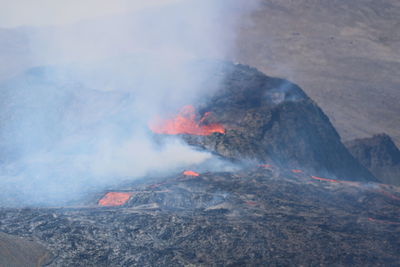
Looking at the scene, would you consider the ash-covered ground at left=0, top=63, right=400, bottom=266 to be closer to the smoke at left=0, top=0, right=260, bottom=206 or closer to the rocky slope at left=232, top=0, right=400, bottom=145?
the smoke at left=0, top=0, right=260, bottom=206

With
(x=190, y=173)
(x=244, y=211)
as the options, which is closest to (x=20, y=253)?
(x=244, y=211)

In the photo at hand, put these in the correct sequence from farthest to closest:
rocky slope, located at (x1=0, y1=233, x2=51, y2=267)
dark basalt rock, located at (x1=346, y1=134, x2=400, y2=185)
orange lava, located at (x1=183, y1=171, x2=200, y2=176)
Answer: dark basalt rock, located at (x1=346, y1=134, x2=400, y2=185), orange lava, located at (x1=183, y1=171, x2=200, y2=176), rocky slope, located at (x1=0, y1=233, x2=51, y2=267)

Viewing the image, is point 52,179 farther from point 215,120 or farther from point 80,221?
point 215,120

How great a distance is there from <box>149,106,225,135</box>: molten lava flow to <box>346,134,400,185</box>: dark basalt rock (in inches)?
483

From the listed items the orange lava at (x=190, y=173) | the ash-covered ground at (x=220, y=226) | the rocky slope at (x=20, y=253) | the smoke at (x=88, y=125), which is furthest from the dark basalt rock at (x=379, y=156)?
the rocky slope at (x=20, y=253)

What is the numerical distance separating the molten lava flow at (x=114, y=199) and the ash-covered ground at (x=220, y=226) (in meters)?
0.45

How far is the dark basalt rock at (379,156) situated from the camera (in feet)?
119

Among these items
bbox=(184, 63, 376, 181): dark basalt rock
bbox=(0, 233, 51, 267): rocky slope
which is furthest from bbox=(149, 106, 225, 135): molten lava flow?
bbox=(0, 233, 51, 267): rocky slope

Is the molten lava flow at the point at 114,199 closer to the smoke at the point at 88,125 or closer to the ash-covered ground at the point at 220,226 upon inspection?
the ash-covered ground at the point at 220,226

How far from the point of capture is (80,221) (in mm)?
19109

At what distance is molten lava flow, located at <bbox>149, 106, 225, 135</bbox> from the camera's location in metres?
33.1

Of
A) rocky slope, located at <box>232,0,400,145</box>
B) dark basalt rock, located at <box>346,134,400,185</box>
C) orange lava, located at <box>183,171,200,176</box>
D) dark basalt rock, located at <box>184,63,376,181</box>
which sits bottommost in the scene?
dark basalt rock, located at <box>346,134,400,185</box>

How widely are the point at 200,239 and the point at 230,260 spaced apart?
1.79 metres

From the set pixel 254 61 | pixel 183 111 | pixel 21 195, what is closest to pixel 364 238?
pixel 21 195
